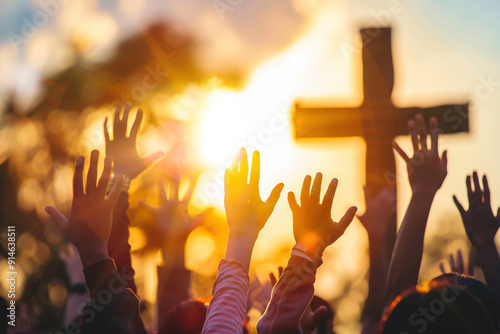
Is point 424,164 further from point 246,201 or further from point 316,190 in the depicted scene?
point 246,201

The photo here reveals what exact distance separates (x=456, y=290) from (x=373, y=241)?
68.2 inches

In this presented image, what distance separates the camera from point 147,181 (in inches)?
703

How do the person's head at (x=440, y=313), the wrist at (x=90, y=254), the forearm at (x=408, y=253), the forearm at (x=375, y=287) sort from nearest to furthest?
the person's head at (x=440, y=313)
the wrist at (x=90, y=254)
the forearm at (x=408, y=253)
the forearm at (x=375, y=287)

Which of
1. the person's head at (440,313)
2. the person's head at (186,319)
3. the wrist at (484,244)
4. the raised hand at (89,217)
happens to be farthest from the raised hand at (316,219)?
the wrist at (484,244)

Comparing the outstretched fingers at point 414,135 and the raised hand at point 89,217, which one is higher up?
the outstretched fingers at point 414,135

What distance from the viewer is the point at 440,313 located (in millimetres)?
2082

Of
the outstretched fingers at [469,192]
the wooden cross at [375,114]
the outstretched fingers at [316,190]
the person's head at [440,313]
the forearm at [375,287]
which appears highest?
the wooden cross at [375,114]

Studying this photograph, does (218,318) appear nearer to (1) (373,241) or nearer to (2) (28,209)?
(1) (373,241)

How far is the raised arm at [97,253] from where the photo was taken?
2.19 meters

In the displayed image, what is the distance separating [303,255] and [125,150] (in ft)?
5.74

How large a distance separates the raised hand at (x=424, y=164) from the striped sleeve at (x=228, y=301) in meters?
1.38

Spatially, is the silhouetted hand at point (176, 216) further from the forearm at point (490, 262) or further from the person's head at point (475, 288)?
the person's head at point (475, 288)

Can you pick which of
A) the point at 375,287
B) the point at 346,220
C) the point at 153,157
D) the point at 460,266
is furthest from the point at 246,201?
the point at 460,266

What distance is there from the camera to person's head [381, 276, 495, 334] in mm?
2049
